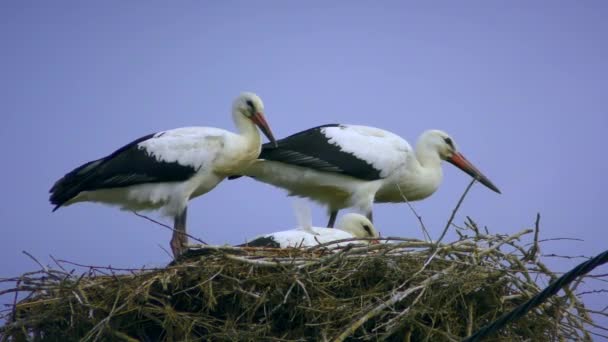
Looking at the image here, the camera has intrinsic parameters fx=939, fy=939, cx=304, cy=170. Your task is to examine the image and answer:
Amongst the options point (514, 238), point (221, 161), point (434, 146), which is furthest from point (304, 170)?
point (514, 238)

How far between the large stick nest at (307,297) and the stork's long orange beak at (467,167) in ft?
12.6

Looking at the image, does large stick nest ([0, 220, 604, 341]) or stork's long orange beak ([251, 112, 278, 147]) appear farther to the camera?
stork's long orange beak ([251, 112, 278, 147])

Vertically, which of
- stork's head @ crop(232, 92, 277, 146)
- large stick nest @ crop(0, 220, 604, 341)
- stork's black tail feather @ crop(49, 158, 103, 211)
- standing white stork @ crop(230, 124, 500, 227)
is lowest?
large stick nest @ crop(0, 220, 604, 341)

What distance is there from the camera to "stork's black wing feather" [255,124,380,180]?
29.3ft

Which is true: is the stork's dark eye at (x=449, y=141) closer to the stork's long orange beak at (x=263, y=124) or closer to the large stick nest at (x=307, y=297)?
the stork's long orange beak at (x=263, y=124)

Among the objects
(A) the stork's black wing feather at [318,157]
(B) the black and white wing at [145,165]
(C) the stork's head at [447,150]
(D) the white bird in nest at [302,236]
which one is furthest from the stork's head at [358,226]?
(C) the stork's head at [447,150]

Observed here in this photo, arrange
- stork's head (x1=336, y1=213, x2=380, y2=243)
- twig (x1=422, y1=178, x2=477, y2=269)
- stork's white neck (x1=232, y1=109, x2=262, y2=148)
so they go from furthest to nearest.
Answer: stork's white neck (x1=232, y1=109, x2=262, y2=148) < stork's head (x1=336, y1=213, x2=380, y2=243) < twig (x1=422, y1=178, x2=477, y2=269)

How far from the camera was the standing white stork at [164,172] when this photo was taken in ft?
26.5

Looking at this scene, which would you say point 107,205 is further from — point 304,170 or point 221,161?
point 304,170

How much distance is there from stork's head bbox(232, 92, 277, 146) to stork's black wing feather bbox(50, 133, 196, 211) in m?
0.81

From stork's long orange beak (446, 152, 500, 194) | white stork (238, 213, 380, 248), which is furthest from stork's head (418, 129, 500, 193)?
white stork (238, 213, 380, 248)

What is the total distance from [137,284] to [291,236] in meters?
1.44

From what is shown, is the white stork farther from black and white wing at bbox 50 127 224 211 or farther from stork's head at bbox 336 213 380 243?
black and white wing at bbox 50 127 224 211

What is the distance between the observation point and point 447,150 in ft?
32.6
